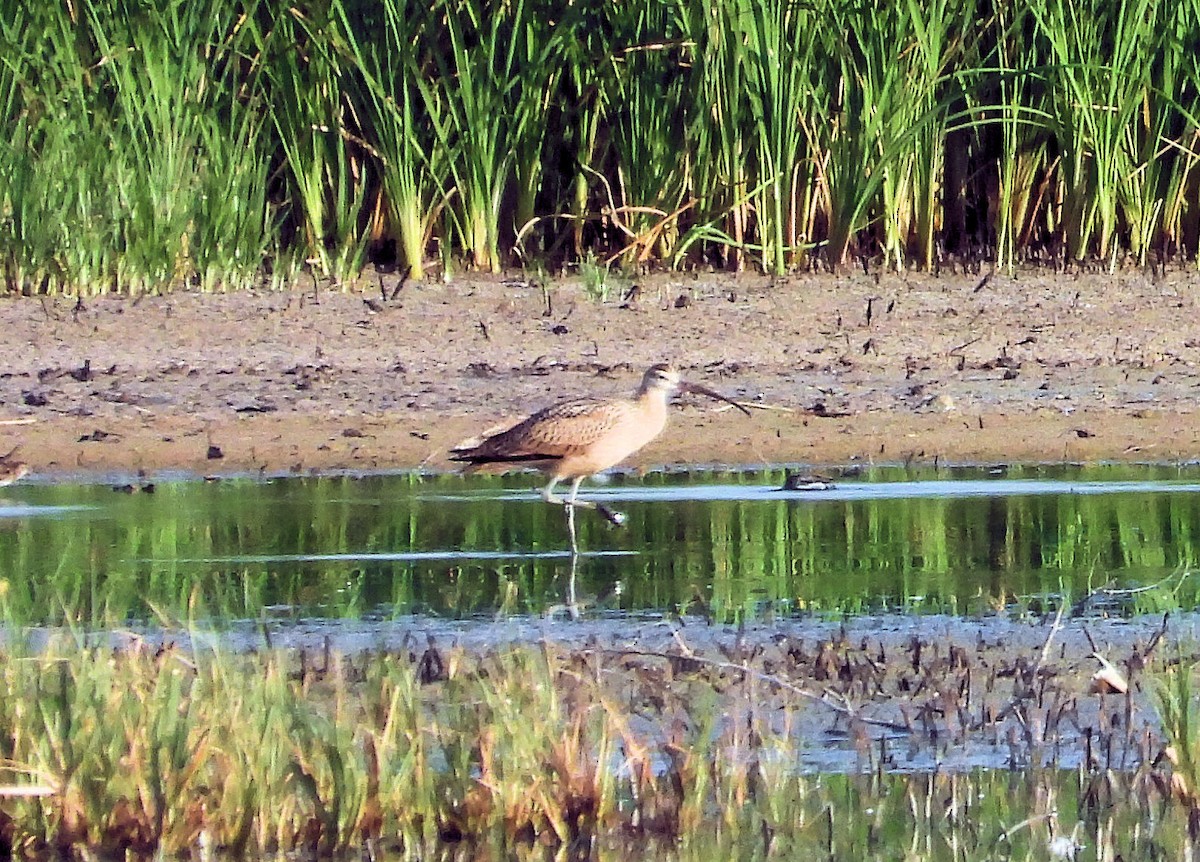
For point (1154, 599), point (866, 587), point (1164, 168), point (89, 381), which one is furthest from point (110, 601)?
point (1164, 168)

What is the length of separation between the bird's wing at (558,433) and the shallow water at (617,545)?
246 millimetres

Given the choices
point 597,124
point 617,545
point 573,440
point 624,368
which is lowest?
point 617,545

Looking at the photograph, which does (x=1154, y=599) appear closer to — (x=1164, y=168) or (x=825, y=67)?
(x=825, y=67)

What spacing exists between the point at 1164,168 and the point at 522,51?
3534 millimetres

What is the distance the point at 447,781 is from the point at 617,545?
9.98 ft

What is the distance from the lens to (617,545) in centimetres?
792

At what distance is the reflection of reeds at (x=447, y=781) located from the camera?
4.79 meters

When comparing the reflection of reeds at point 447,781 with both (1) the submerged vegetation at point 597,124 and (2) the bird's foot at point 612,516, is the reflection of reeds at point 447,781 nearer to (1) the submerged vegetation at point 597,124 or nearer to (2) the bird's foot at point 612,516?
(2) the bird's foot at point 612,516

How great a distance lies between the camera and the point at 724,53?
1312 centimetres

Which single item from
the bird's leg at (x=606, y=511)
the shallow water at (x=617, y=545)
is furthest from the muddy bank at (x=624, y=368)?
the bird's leg at (x=606, y=511)

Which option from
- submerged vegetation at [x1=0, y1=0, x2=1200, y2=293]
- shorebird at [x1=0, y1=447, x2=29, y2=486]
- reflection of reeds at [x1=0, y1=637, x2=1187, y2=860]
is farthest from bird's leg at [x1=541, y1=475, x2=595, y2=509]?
submerged vegetation at [x1=0, y1=0, x2=1200, y2=293]

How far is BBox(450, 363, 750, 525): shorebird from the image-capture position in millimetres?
8297

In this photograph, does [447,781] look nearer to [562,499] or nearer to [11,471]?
[562,499]

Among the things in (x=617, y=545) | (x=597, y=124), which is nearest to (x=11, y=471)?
(x=617, y=545)
